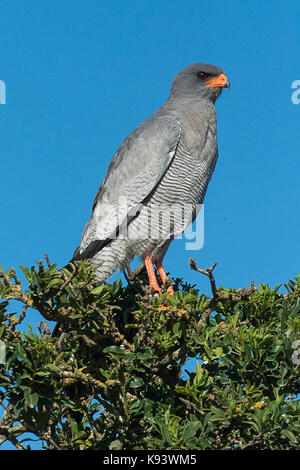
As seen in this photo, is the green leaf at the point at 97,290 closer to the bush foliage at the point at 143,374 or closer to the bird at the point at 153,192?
the bush foliage at the point at 143,374

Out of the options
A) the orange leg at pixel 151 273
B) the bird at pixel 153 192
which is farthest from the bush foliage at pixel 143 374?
the bird at pixel 153 192

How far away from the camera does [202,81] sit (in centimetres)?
744

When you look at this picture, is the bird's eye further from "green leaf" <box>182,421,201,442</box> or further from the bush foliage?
"green leaf" <box>182,421,201,442</box>

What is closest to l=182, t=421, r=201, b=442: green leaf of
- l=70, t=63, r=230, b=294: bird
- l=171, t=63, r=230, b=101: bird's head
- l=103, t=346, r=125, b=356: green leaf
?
l=103, t=346, r=125, b=356: green leaf

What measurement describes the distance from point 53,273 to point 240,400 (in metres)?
1.62

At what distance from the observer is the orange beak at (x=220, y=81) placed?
7.31m

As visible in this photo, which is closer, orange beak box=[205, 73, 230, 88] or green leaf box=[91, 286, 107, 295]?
green leaf box=[91, 286, 107, 295]

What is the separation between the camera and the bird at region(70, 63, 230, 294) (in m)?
6.56

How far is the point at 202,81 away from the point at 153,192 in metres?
1.73

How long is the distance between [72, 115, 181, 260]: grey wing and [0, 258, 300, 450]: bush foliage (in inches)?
73.0

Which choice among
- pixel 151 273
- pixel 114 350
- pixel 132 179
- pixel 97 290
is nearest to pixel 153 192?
pixel 132 179

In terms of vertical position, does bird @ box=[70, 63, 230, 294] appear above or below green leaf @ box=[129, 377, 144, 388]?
above
